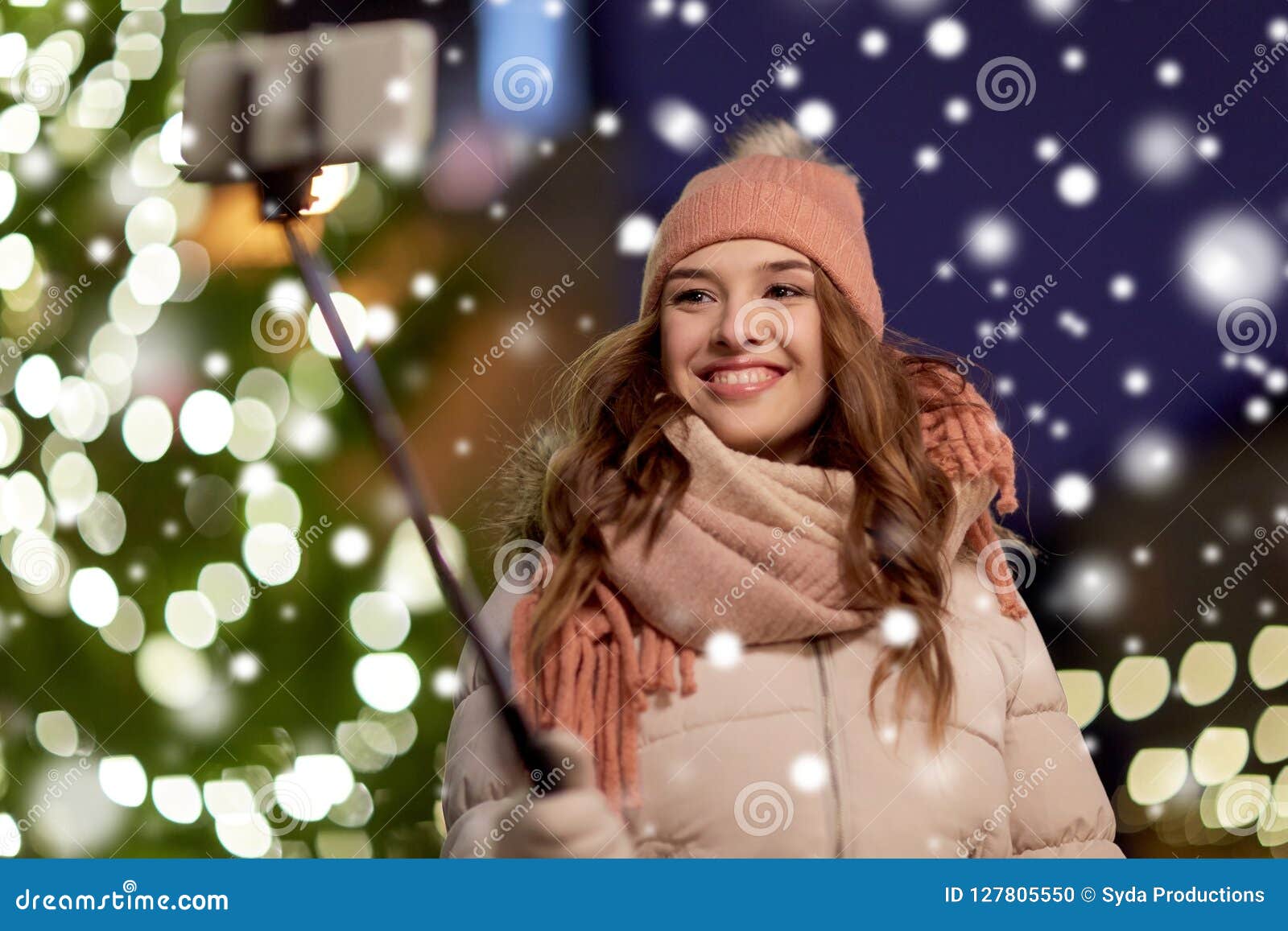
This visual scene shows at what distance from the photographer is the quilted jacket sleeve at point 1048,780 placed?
4.51ft

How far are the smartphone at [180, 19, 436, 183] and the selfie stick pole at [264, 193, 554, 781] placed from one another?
0.10 m

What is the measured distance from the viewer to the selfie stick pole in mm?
1385

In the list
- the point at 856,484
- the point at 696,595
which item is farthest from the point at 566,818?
the point at 856,484

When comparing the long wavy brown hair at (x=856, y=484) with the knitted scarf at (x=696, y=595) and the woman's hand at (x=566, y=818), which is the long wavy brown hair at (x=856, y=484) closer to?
the knitted scarf at (x=696, y=595)

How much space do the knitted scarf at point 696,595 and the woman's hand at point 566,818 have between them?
0.03m

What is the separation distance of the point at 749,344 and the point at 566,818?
60 cm

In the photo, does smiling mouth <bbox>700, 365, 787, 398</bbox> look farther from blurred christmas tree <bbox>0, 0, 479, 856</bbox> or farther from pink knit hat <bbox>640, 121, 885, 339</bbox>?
blurred christmas tree <bbox>0, 0, 479, 856</bbox>

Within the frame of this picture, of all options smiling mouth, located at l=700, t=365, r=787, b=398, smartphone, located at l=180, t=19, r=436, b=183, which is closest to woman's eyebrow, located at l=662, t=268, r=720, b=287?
smiling mouth, located at l=700, t=365, r=787, b=398

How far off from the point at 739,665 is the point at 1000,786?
13.4 inches

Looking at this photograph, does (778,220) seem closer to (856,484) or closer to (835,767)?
(856,484)

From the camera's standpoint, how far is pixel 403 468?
65.6 inches
